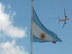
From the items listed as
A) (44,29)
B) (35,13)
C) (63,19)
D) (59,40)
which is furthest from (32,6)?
(63,19)

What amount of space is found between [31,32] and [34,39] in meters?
1.66

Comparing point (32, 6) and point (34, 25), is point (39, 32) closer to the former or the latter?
point (34, 25)

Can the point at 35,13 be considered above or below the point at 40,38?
above

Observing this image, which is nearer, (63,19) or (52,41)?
(52,41)

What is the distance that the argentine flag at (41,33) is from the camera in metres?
43.8

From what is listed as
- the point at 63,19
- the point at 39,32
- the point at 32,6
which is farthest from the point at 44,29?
the point at 63,19

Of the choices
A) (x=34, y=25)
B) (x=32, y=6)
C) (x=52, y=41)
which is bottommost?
(x=52, y=41)

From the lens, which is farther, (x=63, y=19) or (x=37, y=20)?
(x=63, y=19)

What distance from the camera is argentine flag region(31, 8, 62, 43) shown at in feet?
144

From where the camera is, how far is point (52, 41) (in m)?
44.1

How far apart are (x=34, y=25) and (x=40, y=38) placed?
2537mm

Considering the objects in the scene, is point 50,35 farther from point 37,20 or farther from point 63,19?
point 63,19

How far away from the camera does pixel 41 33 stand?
4484cm

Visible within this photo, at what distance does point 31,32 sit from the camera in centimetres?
4247
